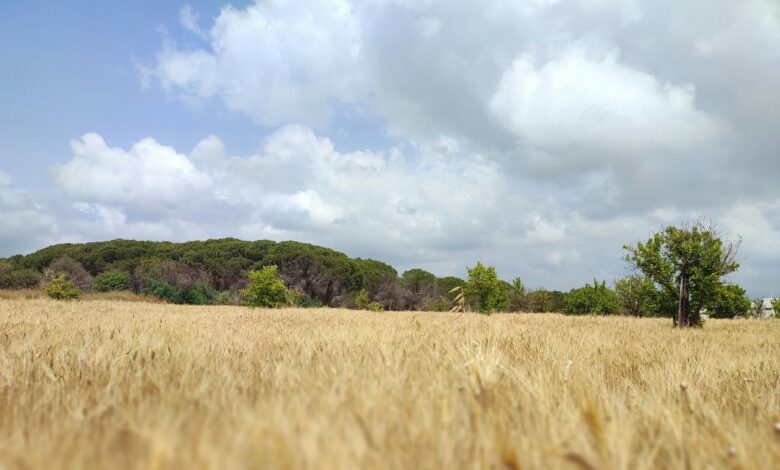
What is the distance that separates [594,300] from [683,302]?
39.2 meters

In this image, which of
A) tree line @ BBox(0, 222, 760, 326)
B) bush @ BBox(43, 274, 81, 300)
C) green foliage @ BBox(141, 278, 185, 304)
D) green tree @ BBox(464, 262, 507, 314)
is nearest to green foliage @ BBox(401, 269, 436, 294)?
tree line @ BBox(0, 222, 760, 326)

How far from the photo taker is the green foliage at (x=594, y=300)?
5794cm

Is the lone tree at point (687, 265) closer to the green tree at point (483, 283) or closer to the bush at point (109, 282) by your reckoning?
the green tree at point (483, 283)

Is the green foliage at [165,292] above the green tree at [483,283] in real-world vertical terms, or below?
below

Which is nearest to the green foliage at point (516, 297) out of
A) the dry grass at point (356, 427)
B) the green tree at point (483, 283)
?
the green tree at point (483, 283)

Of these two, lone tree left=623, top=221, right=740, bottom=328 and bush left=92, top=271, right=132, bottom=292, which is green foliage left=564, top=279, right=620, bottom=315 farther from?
bush left=92, top=271, right=132, bottom=292

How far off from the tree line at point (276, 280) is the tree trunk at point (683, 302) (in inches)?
499

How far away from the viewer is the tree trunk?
21.1m

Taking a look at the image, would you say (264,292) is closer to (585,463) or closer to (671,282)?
(671,282)

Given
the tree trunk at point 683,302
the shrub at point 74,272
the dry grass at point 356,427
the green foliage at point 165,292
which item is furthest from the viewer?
the shrub at point 74,272

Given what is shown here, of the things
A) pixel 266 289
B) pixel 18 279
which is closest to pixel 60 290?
pixel 266 289

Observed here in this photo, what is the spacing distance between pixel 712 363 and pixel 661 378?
1.90 m

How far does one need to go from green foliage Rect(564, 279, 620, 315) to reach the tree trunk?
36.8 metres

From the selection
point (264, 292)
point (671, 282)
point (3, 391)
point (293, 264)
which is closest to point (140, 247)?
point (293, 264)
